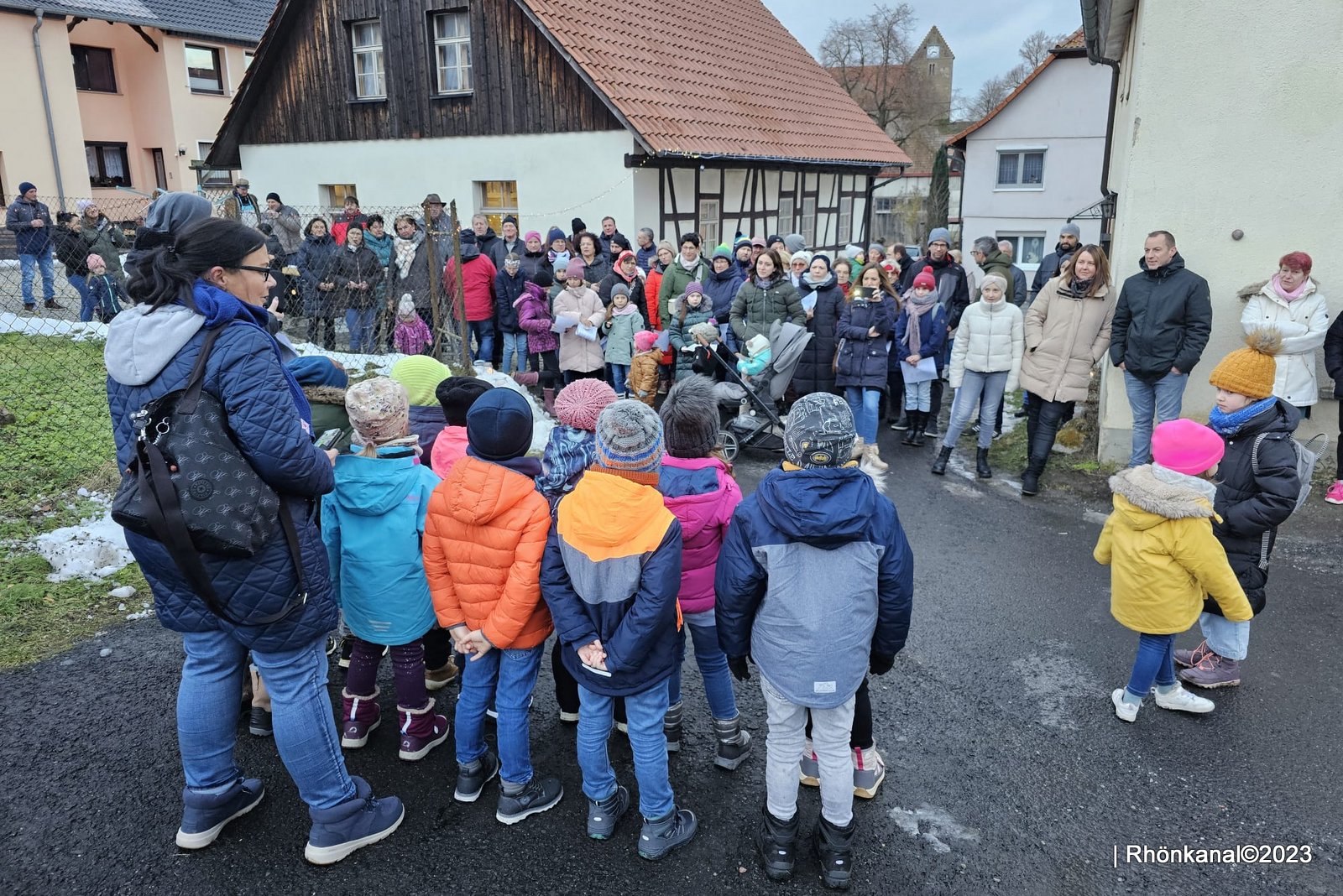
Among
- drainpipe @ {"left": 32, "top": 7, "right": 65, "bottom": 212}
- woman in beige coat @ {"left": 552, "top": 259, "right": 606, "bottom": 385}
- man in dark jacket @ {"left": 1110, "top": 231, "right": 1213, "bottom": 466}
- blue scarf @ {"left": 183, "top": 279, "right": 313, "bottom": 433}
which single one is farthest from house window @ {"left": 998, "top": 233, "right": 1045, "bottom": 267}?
blue scarf @ {"left": 183, "top": 279, "right": 313, "bottom": 433}

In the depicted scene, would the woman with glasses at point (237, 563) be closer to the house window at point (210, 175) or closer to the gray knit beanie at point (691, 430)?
the gray knit beanie at point (691, 430)

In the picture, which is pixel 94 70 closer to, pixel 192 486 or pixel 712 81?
pixel 712 81

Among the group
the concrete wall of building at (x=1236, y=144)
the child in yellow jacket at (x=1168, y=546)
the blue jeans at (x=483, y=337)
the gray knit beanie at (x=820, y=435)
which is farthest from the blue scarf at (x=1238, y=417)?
the blue jeans at (x=483, y=337)

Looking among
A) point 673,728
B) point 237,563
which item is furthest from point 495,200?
point 237,563

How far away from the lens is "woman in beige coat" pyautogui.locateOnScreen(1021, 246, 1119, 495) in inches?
260

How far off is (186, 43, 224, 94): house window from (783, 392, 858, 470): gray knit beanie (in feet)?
100

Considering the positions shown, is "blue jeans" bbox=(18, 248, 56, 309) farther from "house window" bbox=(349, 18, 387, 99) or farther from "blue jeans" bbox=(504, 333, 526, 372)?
"blue jeans" bbox=(504, 333, 526, 372)

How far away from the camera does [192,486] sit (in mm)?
2428

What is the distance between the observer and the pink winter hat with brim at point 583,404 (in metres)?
3.20

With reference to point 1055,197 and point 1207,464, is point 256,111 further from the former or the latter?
point 1055,197

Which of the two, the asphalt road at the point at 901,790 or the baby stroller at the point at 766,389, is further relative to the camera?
the baby stroller at the point at 766,389

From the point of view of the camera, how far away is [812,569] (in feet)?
8.93

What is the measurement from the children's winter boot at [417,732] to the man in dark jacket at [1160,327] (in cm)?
562

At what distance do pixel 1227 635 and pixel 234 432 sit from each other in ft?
13.3
